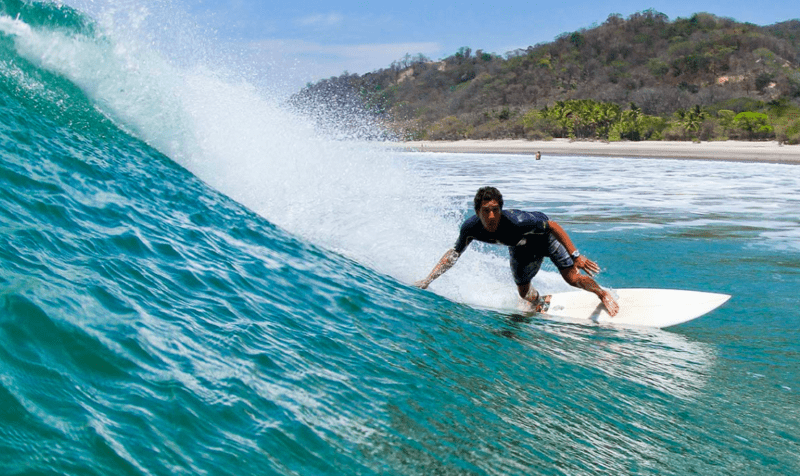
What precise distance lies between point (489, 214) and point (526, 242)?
2.29ft

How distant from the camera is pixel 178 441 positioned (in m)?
2.80

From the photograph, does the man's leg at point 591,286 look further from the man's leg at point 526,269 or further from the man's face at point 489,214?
the man's face at point 489,214

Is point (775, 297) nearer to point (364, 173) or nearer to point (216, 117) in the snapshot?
point (364, 173)

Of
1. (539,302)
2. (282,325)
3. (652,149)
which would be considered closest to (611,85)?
(652,149)

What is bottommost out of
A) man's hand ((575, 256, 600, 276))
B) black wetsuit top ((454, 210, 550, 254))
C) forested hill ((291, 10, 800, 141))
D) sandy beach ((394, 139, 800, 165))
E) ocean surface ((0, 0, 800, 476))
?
ocean surface ((0, 0, 800, 476))

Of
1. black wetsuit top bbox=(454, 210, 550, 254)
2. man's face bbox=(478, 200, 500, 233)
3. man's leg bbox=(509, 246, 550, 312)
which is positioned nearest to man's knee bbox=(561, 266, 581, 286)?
man's leg bbox=(509, 246, 550, 312)

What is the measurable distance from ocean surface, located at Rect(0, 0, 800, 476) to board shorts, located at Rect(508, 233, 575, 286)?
51 centimetres

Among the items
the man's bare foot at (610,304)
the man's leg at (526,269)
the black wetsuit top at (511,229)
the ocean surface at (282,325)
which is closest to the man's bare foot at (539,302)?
the man's leg at (526,269)

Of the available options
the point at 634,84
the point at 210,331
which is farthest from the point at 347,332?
the point at 634,84

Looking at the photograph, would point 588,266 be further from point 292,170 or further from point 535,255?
point 292,170

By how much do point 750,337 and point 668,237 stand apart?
20.3 feet

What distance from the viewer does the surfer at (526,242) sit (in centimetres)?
618

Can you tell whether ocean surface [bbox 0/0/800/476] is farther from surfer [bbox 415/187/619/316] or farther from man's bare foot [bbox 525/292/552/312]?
surfer [bbox 415/187/619/316]

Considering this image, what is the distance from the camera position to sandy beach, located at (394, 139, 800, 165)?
37.2m
